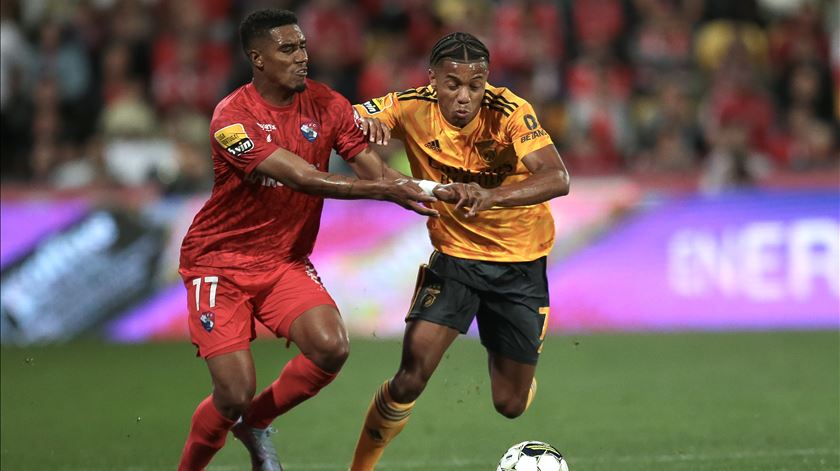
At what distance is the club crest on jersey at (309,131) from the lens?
6.66 m

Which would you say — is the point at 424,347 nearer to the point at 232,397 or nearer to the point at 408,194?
the point at 408,194

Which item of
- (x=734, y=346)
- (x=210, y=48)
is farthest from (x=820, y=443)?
(x=210, y=48)

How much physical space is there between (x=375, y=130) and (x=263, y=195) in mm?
702

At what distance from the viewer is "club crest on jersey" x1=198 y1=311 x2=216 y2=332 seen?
648 centimetres

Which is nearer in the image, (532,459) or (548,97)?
(532,459)

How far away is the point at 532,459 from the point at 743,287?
6.99m

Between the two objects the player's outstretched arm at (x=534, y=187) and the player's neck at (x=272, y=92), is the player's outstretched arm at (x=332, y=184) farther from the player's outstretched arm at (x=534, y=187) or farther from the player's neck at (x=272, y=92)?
the player's neck at (x=272, y=92)

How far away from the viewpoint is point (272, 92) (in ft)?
21.8

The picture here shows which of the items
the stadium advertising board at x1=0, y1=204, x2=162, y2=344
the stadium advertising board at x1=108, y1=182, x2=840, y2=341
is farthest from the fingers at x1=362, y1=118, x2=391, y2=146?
the stadium advertising board at x1=0, y1=204, x2=162, y2=344

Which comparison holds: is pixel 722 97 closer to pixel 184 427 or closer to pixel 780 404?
pixel 780 404

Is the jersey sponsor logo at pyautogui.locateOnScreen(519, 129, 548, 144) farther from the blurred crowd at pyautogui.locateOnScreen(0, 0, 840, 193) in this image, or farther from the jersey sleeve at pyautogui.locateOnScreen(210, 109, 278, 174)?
the blurred crowd at pyautogui.locateOnScreen(0, 0, 840, 193)

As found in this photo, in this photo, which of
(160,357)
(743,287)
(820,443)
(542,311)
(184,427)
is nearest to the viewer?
(542,311)

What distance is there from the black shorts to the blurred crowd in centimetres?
731

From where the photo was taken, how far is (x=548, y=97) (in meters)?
15.8
